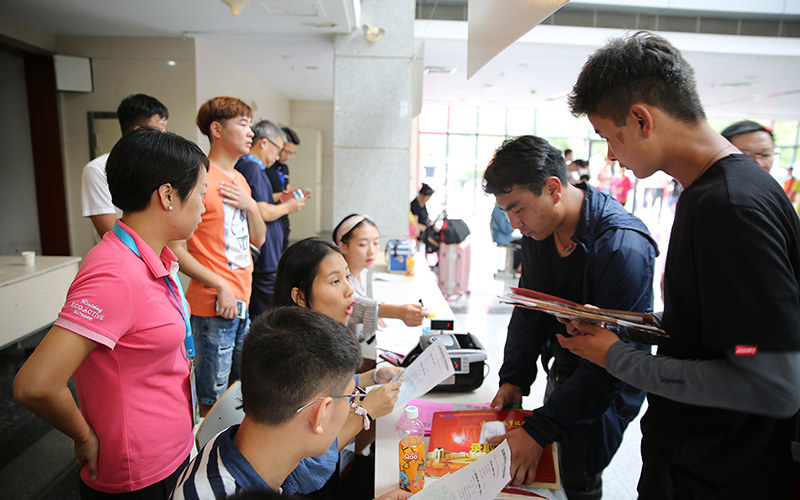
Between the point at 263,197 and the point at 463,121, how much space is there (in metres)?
12.3

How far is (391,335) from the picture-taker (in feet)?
7.88

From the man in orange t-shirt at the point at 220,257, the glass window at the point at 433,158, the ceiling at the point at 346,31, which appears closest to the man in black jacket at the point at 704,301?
the man in orange t-shirt at the point at 220,257

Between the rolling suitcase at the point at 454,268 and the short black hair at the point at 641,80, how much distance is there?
4.71m

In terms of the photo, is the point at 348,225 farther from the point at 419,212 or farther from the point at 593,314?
the point at 419,212

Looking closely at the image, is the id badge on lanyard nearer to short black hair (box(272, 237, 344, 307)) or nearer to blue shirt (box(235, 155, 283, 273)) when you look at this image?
short black hair (box(272, 237, 344, 307))

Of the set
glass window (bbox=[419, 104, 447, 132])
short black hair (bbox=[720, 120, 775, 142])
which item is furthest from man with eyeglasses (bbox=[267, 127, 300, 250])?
glass window (bbox=[419, 104, 447, 132])

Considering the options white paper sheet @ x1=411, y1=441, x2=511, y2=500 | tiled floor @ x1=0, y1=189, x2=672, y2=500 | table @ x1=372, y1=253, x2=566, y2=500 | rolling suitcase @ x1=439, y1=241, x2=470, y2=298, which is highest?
white paper sheet @ x1=411, y1=441, x2=511, y2=500

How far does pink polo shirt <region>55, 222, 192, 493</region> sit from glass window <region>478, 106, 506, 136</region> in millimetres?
14045

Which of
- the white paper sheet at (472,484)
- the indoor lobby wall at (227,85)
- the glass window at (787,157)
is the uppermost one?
the indoor lobby wall at (227,85)

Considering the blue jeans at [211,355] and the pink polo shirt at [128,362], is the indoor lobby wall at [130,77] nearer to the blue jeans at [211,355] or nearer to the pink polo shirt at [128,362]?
the blue jeans at [211,355]

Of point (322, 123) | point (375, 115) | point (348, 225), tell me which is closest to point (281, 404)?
point (348, 225)

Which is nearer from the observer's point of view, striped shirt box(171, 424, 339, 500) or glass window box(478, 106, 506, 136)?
striped shirt box(171, 424, 339, 500)

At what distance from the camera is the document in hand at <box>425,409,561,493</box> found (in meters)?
1.26

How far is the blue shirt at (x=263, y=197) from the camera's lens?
2926mm
